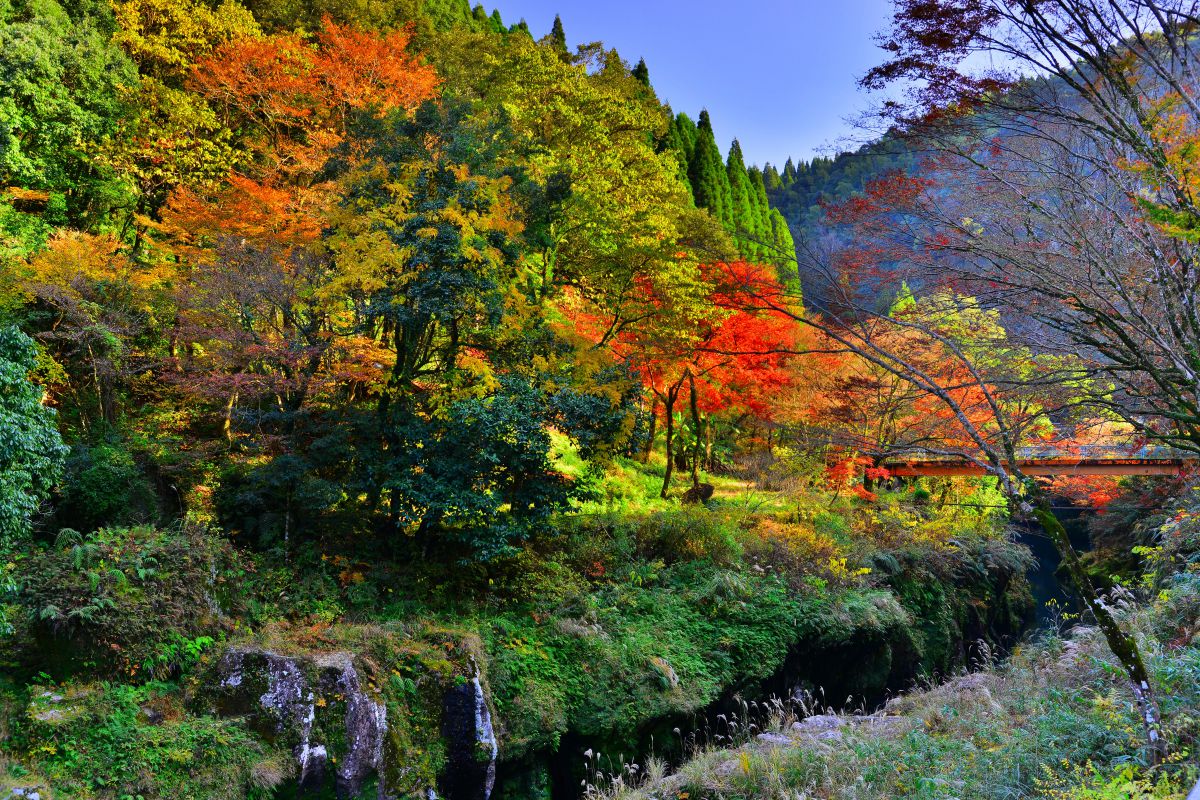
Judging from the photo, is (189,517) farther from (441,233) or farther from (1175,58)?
(1175,58)

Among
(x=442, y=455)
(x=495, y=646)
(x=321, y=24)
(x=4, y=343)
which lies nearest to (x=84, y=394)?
(x=4, y=343)

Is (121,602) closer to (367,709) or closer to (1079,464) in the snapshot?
(367,709)

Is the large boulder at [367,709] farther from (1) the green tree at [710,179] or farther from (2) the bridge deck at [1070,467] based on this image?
(1) the green tree at [710,179]

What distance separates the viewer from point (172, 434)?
1175 centimetres

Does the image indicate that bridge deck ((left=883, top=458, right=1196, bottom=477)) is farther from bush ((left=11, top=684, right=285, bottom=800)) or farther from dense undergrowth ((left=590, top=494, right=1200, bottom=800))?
bush ((left=11, top=684, right=285, bottom=800))

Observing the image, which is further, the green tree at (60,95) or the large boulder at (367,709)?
the green tree at (60,95)

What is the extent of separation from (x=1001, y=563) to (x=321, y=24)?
2261 centimetres

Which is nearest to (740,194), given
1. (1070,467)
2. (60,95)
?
(1070,467)

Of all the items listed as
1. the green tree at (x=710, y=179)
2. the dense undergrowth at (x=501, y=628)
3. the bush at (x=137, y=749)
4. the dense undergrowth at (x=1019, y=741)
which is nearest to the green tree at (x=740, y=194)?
the green tree at (x=710, y=179)

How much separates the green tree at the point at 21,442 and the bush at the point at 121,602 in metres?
0.57

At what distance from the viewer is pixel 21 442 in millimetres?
6566

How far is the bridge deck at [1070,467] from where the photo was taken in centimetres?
1220

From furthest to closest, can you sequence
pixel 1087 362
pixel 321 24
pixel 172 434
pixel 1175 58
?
1. pixel 321 24
2. pixel 172 434
3. pixel 1087 362
4. pixel 1175 58

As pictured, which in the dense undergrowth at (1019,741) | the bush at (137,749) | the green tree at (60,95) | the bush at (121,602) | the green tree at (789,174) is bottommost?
the dense undergrowth at (1019,741)
